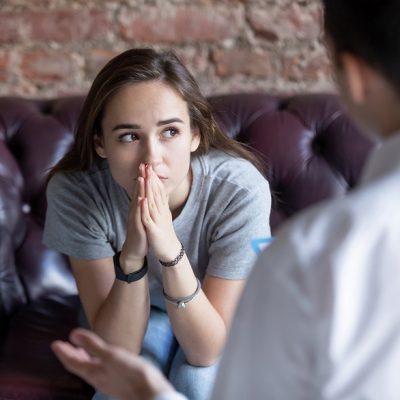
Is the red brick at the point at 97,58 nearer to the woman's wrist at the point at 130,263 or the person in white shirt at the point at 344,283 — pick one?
the woman's wrist at the point at 130,263

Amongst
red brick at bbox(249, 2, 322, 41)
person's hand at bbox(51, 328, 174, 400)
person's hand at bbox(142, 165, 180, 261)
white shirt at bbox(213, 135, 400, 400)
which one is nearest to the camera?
white shirt at bbox(213, 135, 400, 400)

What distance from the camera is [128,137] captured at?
1.40 m

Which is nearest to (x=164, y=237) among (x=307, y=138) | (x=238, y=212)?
(x=238, y=212)

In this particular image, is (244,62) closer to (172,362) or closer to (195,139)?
(195,139)

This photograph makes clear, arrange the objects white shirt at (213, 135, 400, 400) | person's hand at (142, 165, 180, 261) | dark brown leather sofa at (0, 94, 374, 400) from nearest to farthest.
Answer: white shirt at (213, 135, 400, 400) → person's hand at (142, 165, 180, 261) → dark brown leather sofa at (0, 94, 374, 400)

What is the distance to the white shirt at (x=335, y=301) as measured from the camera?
604mm

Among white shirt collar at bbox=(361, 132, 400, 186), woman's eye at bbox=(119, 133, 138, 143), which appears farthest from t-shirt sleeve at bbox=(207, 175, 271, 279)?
white shirt collar at bbox=(361, 132, 400, 186)

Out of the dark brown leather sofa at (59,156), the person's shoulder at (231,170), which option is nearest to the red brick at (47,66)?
the dark brown leather sofa at (59,156)

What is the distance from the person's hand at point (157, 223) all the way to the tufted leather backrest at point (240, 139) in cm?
51

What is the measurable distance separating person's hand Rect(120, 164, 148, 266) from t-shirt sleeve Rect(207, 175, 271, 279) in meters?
0.16

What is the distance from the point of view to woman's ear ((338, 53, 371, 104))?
656 millimetres

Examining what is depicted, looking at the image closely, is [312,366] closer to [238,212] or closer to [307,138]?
[238,212]

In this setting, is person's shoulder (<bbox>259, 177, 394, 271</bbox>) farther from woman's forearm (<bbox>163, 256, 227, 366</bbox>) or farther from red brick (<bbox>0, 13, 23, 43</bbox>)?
red brick (<bbox>0, 13, 23, 43</bbox>)

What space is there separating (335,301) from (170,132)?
0.86 metres
